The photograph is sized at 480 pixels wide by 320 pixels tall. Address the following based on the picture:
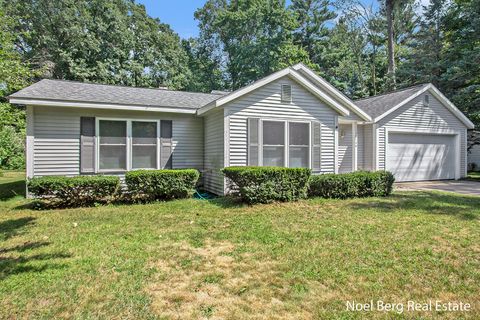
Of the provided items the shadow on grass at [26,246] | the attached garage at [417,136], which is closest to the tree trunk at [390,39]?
the attached garage at [417,136]

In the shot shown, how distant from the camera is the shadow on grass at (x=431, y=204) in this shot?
657 centimetres

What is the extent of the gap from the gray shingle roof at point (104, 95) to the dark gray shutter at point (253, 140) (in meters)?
2.28

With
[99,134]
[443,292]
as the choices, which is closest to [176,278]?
[443,292]

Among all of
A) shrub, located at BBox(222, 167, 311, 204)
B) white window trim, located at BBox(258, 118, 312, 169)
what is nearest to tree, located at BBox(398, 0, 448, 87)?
white window trim, located at BBox(258, 118, 312, 169)

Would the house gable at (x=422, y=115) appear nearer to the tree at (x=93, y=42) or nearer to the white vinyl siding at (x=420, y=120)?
the white vinyl siding at (x=420, y=120)

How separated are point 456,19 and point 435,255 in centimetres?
2220

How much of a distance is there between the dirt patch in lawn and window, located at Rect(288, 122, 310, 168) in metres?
5.79

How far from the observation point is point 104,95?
9.20m

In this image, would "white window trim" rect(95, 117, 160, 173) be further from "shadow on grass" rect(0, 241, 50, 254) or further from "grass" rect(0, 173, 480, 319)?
"shadow on grass" rect(0, 241, 50, 254)

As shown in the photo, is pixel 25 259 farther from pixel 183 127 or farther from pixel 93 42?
pixel 93 42

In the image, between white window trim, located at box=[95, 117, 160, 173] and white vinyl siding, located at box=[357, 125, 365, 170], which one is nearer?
white window trim, located at box=[95, 117, 160, 173]

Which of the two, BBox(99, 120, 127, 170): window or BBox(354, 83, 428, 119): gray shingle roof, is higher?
BBox(354, 83, 428, 119): gray shingle roof

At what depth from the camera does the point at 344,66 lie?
2858cm

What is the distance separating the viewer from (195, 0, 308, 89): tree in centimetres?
2636
